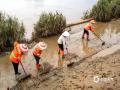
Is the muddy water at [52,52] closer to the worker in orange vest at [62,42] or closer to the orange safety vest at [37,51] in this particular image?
the worker in orange vest at [62,42]

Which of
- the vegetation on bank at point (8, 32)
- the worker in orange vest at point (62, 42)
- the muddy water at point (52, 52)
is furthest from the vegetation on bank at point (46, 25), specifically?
the worker in orange vest at point (62, 42)

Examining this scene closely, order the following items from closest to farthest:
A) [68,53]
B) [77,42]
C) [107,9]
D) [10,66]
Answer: [10,66] < [68,53] < [77,42] < [107,9]

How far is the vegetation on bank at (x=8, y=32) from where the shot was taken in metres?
14.3

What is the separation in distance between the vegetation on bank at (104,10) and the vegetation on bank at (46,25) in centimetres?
453

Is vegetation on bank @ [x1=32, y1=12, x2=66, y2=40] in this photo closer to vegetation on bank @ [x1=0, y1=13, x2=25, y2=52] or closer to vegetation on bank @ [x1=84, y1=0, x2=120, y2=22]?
vegetation on bank @ [x1=0, y1=13, x2=25, y2=52]

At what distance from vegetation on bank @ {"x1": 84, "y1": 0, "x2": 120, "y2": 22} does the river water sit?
627 mm

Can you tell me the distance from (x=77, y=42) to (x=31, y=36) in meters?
3.11

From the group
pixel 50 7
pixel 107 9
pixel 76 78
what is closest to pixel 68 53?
pixel 76 78

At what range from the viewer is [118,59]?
12547 mm

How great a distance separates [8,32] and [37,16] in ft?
28.4

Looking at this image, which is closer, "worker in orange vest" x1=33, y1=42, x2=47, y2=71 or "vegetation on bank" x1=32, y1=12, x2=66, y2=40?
"worker in orange vest" x1=33, y1=42, x2=47, y2=71

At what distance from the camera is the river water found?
12.1 m

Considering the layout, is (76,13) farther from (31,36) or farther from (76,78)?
(76,78)

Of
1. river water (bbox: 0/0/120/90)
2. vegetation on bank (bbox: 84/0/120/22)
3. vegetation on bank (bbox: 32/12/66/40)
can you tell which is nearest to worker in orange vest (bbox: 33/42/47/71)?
river water (bbox: 0/0/120/90)
